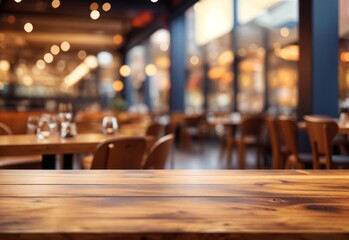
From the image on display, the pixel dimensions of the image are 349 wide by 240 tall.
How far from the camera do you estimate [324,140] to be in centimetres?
397

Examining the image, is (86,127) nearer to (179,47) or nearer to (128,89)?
(179,47)

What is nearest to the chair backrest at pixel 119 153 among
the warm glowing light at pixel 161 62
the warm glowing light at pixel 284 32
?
the warm glowing light at pixel 284 32

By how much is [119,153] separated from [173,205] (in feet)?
5.55

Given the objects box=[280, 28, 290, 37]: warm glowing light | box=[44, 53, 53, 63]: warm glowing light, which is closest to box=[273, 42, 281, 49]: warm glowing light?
box=[280, 28, 290, 37]: warm glowing light

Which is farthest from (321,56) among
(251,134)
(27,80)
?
(27,80)

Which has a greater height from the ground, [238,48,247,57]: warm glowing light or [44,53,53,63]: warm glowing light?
[44,53,53,63]: warm glowing light

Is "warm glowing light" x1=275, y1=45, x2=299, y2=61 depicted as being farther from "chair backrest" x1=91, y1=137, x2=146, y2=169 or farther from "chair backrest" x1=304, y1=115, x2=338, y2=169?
"chair backrest" x1=91, y1=137, x2=146, y2=169

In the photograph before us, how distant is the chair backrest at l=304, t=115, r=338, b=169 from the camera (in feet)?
12.8

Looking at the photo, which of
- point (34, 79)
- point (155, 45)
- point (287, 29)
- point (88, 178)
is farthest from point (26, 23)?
point (88, 178)

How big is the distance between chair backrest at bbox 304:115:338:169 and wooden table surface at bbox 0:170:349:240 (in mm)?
2561

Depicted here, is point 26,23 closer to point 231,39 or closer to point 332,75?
point 231,39

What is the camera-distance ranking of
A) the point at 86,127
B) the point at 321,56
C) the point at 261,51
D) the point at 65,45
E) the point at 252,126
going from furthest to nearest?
the point at 65,45 < the point at 261,51 < the point at 252,126 < the point at 321,56 < the point at 86,127

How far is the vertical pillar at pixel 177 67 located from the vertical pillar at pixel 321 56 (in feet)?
20.0

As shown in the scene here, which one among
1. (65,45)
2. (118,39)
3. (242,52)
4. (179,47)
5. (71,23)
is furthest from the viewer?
(65,45)
